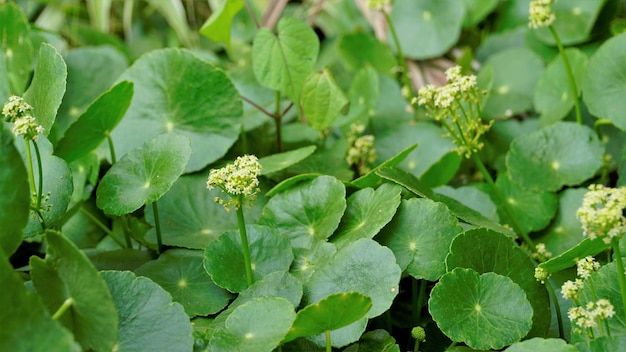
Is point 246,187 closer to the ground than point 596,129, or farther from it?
farther from it

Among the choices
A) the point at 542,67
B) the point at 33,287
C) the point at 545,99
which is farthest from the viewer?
the point at 542,67

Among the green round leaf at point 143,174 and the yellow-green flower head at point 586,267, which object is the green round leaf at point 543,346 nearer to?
the yellow-green flower head at point 586,267

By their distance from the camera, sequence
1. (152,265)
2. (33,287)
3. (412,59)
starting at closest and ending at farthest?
(33,287) < (152,265) < (412,59)

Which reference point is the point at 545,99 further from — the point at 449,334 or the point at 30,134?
Answer: the point at 30,134

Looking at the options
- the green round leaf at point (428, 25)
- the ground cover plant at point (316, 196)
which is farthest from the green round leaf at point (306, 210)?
the green round leaf at point (428, 25)

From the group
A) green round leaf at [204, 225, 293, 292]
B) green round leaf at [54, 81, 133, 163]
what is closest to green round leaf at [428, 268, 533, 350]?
green round leaf at [204, 225, 293, 292]

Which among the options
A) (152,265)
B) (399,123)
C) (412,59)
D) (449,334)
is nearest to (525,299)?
(449,334)

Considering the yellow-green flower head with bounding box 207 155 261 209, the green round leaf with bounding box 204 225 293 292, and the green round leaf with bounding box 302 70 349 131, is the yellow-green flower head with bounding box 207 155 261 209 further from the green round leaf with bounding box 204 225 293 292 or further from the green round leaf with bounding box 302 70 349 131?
the green round leaf with bounding box 302 70 349 131
